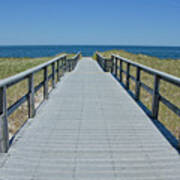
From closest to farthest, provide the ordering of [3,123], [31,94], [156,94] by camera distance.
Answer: [3,123], [31,94], [156,94]

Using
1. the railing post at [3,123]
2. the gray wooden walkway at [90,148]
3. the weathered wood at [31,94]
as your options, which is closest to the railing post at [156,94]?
the gray wooden walkway at [90,148]

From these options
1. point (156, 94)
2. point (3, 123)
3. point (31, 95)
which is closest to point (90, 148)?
point (3, 123)

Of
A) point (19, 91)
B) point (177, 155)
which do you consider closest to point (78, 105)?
point (177, 155)

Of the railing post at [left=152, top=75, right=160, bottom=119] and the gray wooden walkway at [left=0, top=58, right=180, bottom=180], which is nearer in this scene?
the gray wooden walkway at [left=0, top=58, right=180, bottom=180]

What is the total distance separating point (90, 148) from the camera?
4.39 m

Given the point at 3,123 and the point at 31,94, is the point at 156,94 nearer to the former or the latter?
the point at 31,94

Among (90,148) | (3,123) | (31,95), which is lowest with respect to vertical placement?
(90,148)

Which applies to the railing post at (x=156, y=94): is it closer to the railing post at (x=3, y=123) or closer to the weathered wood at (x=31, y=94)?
the weathered wood at (x=31, y=94)

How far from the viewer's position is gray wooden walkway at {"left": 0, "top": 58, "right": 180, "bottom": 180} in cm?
356

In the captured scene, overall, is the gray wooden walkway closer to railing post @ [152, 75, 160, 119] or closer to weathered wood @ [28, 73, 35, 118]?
weathered wood @ [28, 73, 35, 118]

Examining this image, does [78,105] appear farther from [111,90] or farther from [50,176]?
[50,176]

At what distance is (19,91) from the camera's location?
13.5 m

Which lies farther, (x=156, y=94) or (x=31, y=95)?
(x=156, y=94)

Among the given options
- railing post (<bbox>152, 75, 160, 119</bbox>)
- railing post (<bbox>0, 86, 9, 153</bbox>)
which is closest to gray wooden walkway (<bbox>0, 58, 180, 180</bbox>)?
railing post (<bbox>0, 86, 9, 153</bbox>)
